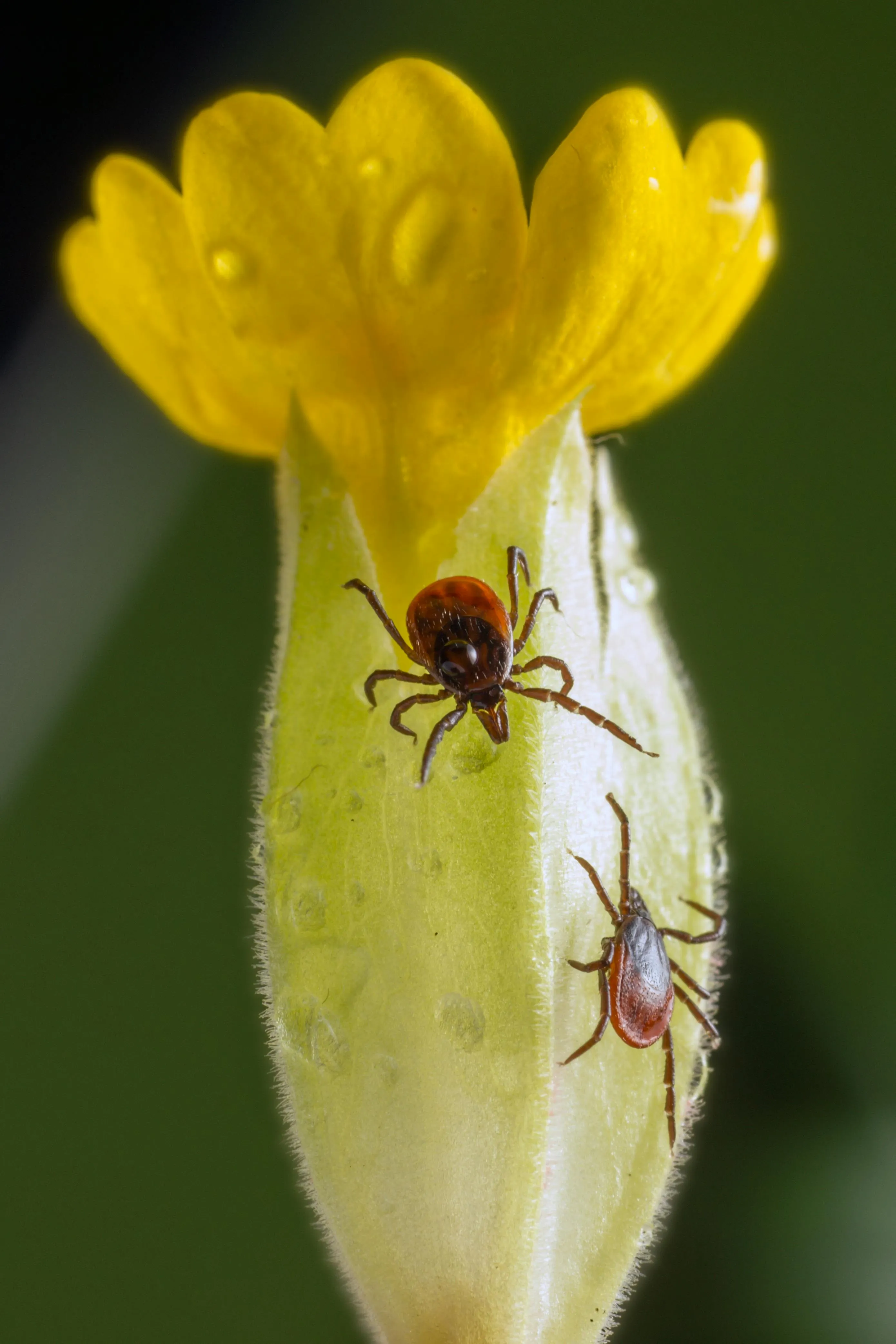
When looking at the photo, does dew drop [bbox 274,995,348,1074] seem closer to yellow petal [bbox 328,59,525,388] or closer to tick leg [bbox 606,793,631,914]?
tick leg [bbox 606,793,631,914]

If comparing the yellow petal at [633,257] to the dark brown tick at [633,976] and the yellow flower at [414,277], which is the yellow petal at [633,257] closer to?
the yellow flower at [414,277]

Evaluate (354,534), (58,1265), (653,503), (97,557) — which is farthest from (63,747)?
(354,534)

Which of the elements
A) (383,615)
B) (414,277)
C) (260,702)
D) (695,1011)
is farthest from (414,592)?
(260,702)

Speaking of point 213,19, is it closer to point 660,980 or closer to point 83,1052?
point 83,1052

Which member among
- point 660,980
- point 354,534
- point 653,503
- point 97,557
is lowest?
point 660,980

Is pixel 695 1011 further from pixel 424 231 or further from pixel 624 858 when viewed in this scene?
pixel 424 231

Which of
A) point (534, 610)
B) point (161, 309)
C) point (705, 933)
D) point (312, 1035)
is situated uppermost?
point (161, 309)

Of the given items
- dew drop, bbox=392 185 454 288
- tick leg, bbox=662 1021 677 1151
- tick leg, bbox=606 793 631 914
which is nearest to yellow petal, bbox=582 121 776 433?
dew drop, bbox=392 185 454 288
